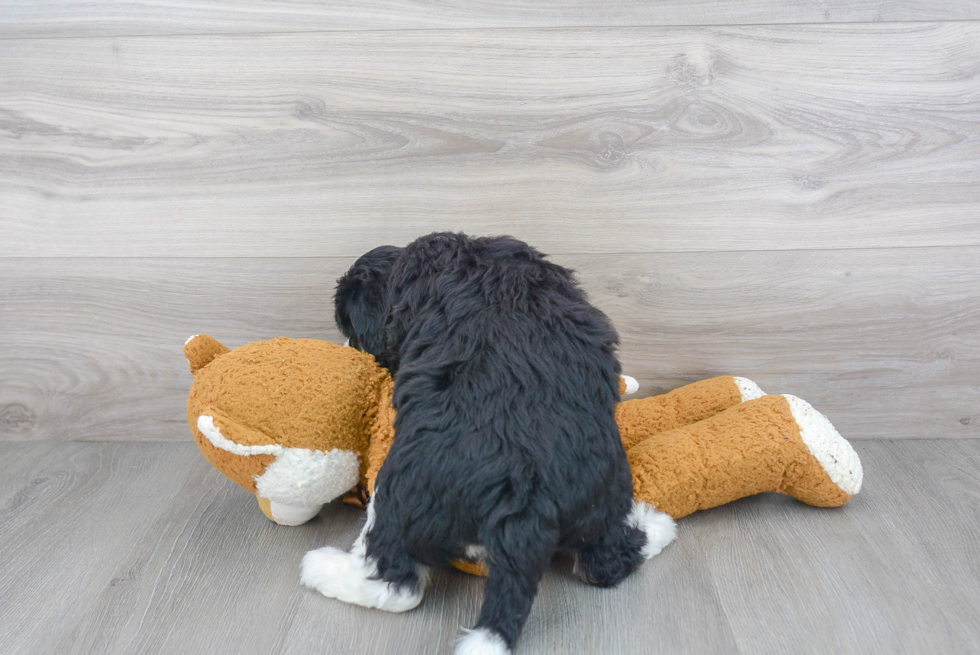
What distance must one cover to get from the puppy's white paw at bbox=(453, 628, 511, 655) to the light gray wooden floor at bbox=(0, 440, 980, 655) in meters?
0.06

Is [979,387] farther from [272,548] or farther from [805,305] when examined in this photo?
[272,548]

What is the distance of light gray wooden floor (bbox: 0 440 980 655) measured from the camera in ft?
2.58

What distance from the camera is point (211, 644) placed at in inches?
31.1

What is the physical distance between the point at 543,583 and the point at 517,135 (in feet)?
2.19

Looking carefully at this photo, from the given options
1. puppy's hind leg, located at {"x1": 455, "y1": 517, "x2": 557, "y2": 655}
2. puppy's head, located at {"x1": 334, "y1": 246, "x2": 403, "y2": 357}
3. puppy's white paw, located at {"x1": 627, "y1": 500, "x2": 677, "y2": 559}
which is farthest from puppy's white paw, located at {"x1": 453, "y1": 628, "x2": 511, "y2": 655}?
puppy's head, located at {"x1": 334, "y1": 246, "x2": 403, "y2": 357}

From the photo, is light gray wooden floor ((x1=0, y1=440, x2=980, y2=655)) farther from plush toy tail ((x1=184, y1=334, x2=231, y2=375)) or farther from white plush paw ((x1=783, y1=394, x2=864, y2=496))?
plush toy tail ((x1=184, y1=334, x2=231, y2=375))

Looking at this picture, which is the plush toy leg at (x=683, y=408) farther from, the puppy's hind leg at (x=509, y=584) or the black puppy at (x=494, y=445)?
the puppy's hind leg at (x=509, y=584)

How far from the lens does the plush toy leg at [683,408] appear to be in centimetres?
109

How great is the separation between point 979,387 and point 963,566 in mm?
428

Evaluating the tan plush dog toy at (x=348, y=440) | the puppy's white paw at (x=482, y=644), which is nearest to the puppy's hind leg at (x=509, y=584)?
the puppy's white paw at (x=482, y=644)

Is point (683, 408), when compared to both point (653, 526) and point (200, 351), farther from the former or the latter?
point (200, 351)

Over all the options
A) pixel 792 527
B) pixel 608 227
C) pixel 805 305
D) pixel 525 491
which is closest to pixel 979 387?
pixel 805 305

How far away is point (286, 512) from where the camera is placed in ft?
3.19

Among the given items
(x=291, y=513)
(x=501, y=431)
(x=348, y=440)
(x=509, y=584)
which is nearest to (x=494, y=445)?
(x=501, y=431)
